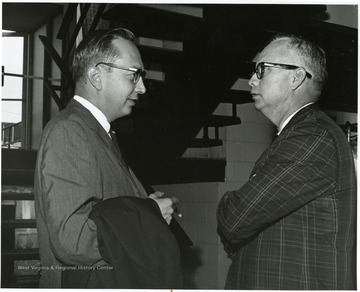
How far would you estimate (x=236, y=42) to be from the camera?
2.55 m

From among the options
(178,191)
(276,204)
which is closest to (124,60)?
(276,204)

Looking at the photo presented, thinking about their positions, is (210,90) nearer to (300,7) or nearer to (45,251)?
(300,7)

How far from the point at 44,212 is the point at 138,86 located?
2.01ft

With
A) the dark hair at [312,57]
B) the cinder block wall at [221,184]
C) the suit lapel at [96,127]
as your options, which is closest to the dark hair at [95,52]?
the suit lapel at [96,127]

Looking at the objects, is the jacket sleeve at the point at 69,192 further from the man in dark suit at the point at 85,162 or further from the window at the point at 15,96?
the window at the point at 15,96

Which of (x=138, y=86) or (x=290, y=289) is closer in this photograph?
(x=290, y=289)

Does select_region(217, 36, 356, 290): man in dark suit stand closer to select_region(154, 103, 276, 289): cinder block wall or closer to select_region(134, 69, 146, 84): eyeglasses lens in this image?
select_region(134, 69, 146, 84): eyeglasses lens

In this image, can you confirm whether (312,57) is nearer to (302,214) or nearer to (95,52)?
(302,214)

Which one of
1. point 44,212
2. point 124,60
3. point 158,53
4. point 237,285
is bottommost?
point 237,285

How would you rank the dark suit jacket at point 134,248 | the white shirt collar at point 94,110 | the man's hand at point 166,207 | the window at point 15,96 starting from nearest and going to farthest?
1. the dark suit jacket at point 134,248
2. the man's hand at point 166,207
3. the white shirt collar at point 94,110
4. the window at point 15,96

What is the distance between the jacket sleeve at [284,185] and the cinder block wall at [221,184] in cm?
193

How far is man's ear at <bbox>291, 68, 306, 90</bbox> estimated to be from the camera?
1.62 metres

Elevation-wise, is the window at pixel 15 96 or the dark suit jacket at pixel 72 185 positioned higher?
the window at pixel 15 96

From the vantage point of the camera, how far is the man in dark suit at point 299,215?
1.38 metres
